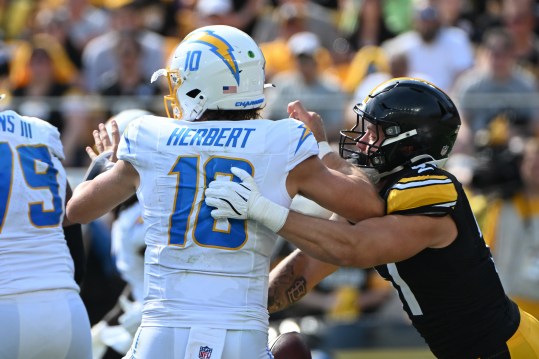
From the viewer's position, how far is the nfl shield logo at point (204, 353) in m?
4.29

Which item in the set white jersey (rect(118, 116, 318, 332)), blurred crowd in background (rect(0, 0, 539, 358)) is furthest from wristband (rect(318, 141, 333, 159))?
blurred crowd in background (rect(0, 0, 539, 358))

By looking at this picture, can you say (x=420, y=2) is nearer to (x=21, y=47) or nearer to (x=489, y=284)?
(x=21, y=47)

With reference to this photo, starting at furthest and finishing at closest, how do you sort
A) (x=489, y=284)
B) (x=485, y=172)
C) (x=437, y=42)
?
(x=437, y=42), (x=485, y=172), (x=489, y=284)

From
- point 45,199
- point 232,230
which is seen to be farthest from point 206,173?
point 45,199

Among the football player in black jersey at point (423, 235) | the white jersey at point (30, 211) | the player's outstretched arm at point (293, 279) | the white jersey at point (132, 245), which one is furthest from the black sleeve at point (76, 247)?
the football player in black jersey at point (423, 235)

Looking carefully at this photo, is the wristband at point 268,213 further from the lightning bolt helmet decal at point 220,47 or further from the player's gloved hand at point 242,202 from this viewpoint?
the lightning bolt helmet decal at point 220,47

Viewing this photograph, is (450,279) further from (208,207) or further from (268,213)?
(208,207)

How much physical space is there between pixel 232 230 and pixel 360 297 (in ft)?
17.9

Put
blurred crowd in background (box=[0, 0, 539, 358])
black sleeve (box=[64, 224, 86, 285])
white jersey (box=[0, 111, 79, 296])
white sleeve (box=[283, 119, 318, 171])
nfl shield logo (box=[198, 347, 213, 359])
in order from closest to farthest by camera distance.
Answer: nfl shield logo (box=[198, 347, 213, 359])
white sleeve (box=[283, 119, 318, 171])
white jersey (box=[0, 111, 79, 296])
black sleeve (box=[64, 224, 86, 285])
blurred crowd in background (box=[0, 0, 539, 358])

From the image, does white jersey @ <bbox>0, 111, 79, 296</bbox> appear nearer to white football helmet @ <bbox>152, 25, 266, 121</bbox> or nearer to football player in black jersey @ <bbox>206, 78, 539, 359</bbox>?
white football helmet @ <bbox>152, 25, 266, 121</bbox>

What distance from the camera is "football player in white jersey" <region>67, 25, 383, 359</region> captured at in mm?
4352

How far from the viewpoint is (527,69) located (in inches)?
445

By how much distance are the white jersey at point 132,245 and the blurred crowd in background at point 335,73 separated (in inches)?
27.3

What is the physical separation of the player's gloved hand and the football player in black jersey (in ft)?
0.43
